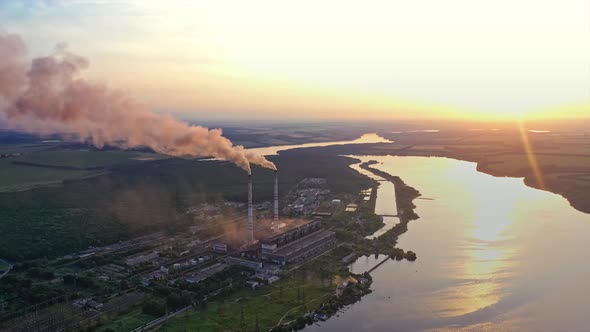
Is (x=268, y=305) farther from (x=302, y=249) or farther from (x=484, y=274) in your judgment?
(x=484, y=274)

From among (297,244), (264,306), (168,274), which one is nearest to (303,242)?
(297,244)

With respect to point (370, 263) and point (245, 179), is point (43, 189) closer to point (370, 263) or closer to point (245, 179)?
point (245, 179)

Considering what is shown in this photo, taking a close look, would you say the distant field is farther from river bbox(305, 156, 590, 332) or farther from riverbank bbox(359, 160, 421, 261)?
river bbox(305, 156, 590, 332)

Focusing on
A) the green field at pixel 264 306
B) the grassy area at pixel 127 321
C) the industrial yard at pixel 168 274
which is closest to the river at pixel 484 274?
the green field at pixel 264 306

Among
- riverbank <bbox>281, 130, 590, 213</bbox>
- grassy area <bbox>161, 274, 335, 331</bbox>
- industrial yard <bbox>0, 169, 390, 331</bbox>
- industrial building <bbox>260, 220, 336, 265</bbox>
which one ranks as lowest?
grassy area <bbox>161, 274, 335, 331</bbox>

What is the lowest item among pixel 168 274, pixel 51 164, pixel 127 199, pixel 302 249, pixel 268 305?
pixel 268 305

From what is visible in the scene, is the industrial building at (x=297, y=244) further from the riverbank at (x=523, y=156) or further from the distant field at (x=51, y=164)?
the distant field at (x=51, y=164)

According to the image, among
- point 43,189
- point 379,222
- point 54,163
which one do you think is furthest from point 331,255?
point 54,163

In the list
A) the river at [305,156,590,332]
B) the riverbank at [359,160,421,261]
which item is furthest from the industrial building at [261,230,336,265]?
the river at [305,156,590,332]

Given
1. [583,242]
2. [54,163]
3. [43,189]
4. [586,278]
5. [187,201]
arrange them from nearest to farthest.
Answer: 1. [586,278]
2. [583,242]
3. [187,201]
4. [43,189]
5. [54,163]
